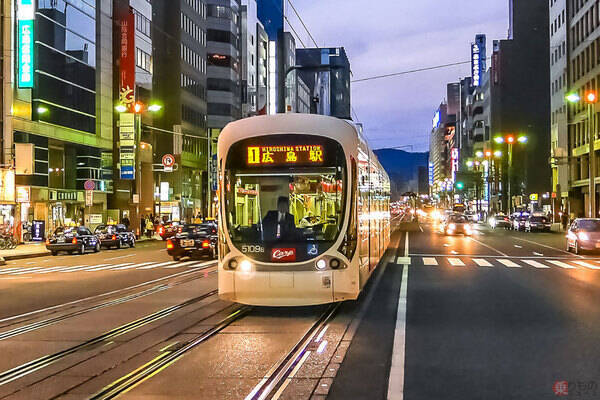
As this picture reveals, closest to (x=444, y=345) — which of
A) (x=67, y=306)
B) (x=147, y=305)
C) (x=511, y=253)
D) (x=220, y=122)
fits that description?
(x=147, y=305)

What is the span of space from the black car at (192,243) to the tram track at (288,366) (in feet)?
59.6

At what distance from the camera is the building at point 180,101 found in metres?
78.7

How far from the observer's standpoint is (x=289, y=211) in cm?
1302

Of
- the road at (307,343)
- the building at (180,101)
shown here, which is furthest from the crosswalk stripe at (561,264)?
the building at (180,101)

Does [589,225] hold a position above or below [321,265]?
above

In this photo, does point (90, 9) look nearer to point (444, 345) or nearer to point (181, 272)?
point (181, 272)

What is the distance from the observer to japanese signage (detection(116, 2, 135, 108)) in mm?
58625

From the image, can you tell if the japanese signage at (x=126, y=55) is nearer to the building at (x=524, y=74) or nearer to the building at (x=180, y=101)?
the building at (x=180, y=101)

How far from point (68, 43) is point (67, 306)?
41.8m

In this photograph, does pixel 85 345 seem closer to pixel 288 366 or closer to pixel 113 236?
pixel 288 366

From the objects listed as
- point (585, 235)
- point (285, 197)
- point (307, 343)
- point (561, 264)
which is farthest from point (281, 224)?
point (585, 235)

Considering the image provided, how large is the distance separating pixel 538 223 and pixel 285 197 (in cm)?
5761

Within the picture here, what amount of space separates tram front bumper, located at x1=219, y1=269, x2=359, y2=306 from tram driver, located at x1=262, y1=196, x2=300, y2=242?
0.66 metres

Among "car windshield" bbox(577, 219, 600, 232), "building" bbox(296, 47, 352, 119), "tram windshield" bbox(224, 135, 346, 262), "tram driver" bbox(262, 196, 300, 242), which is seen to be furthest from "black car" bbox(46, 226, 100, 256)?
"building" bbox(296, 47, 352, 119)
